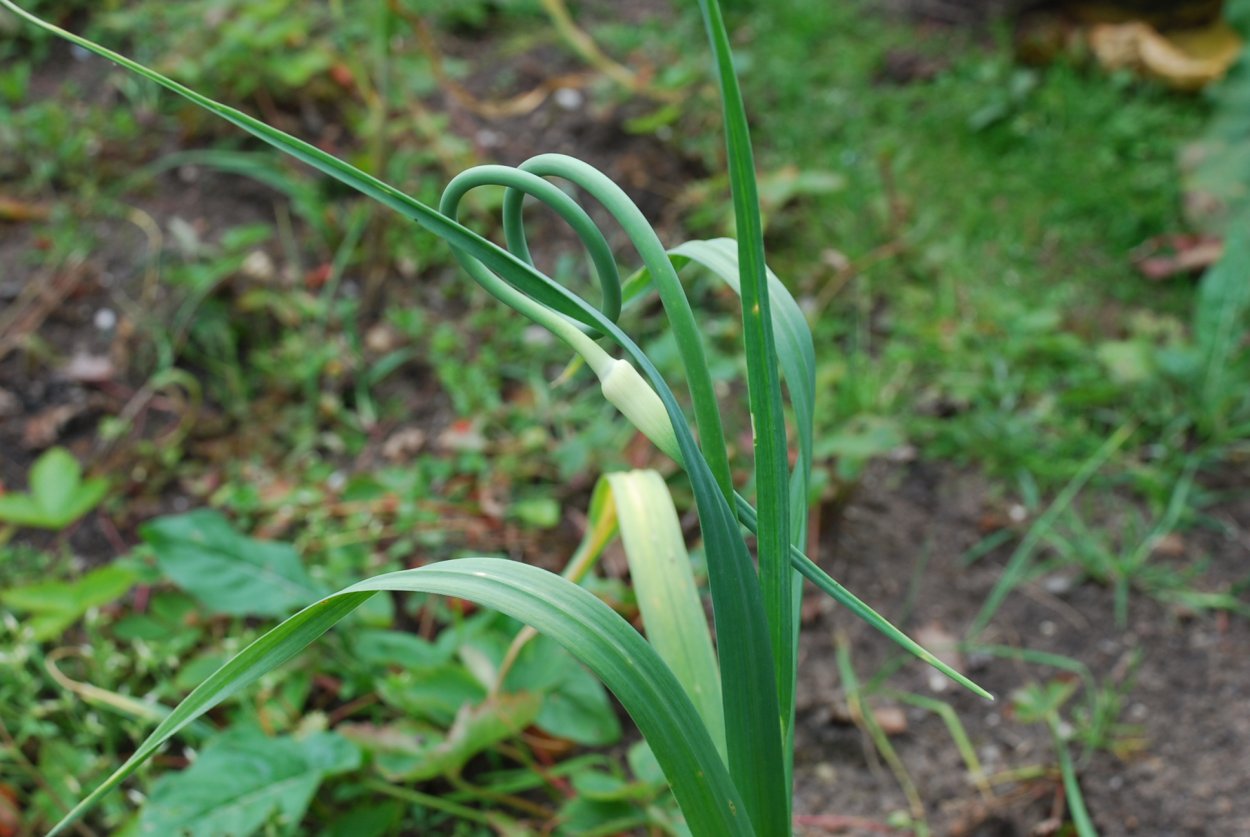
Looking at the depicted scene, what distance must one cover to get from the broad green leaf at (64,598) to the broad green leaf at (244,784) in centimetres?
30

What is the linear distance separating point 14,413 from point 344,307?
67cm

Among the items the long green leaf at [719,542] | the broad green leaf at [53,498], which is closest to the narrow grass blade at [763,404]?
the long green leaf at [719,542]

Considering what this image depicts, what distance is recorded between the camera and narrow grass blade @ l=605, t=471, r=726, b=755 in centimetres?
92

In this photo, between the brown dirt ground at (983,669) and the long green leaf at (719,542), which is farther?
the brown dirt ground at (983,669)

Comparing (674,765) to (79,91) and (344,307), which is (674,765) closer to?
(344,307)

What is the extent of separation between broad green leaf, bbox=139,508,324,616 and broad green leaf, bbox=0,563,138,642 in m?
0.08

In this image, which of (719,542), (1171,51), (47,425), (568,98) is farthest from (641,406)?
(1171,51)

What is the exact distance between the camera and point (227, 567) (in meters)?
1.36

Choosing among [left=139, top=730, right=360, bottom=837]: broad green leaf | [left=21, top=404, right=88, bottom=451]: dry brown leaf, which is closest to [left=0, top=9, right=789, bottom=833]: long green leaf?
[left=139, top=730, right=360, bottom=837]: broad green leaf

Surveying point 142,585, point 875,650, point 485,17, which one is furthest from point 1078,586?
point 485,17

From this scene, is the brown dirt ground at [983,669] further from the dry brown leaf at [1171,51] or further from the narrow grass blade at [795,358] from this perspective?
the dry brown leaf at [1171,51]

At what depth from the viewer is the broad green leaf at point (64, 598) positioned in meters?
1.34

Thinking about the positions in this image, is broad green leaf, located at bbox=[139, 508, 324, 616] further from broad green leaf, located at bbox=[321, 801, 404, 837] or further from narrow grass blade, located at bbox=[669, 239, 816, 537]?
narrow grass blade, located at bbox=[669, 239, 816, 537]

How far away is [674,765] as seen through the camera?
76cm
